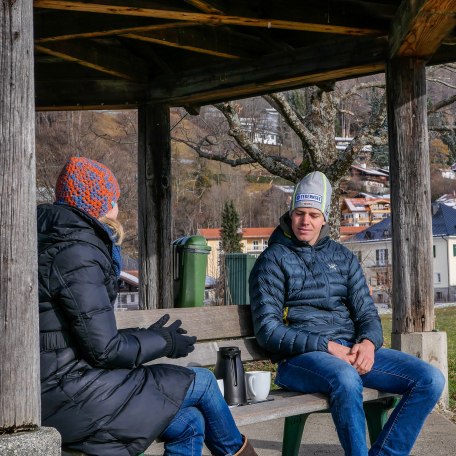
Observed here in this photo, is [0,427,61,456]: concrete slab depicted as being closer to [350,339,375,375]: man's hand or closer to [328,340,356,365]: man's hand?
[328,340,356,365]: man's hand

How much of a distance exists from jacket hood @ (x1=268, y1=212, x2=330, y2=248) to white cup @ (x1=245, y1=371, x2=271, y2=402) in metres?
0.75

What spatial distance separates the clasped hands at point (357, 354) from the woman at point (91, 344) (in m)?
1.15

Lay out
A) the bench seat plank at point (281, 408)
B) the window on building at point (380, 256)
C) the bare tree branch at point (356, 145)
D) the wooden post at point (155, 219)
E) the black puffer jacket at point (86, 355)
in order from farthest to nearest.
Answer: the window on building at point (380, 256)
the bare tree branch at point (356, 145)
the wooden post at point (155, 219)
the bench seat plank at point (281, 408)
the black puffer jacket at point (86, 355)

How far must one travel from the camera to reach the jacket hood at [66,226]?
3.14 metres

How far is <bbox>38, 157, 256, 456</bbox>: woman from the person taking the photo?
3070mm

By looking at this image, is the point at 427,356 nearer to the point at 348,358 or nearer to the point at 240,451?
the point at 348,358

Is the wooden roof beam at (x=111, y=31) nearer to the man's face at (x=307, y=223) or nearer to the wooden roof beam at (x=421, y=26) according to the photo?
the wooden roof beam at (x=421, y=26)

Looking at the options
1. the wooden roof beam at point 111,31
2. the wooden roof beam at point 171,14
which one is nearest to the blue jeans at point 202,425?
the wooden roof beam at point 171,14

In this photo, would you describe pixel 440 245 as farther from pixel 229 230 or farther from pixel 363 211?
→ pixel 229 230

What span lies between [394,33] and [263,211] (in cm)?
7633

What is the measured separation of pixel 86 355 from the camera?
3.12 m

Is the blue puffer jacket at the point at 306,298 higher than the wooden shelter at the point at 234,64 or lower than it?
lower

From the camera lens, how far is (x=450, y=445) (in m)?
5.17

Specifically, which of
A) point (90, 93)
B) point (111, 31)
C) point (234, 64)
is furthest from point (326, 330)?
point (90, 93)
